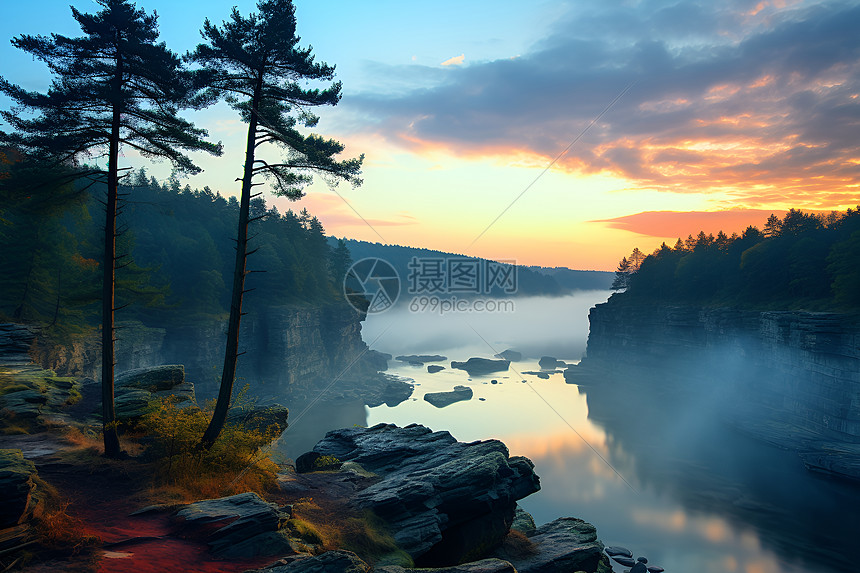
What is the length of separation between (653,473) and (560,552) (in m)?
41.3

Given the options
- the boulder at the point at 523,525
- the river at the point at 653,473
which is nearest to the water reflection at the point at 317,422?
the river at the point at 653,473

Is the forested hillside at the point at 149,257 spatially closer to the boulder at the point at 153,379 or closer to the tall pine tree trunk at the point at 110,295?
the tall pine tree trunk at the point at 110,295

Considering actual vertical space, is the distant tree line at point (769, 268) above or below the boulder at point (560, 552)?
above

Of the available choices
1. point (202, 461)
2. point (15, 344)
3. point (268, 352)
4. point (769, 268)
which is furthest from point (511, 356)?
point (202, 461)

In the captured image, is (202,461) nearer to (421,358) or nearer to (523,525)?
(523,525)

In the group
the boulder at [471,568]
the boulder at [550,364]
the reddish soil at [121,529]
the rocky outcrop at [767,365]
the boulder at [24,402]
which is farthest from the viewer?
the boulder at [550,364]

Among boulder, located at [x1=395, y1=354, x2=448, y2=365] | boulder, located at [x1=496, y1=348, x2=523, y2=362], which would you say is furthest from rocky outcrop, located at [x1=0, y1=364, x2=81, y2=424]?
boulder, located at [x1=496, y1=348, x2=523, y2=362]

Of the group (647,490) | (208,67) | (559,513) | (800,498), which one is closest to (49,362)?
(208,67)

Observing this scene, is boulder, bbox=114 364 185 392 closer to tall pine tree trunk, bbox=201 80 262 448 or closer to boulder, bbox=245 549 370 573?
tall pine tree trunk, bbox=201 80 262 448

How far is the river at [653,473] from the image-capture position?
36094 millimetres

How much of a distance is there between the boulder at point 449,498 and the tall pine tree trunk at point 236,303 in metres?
5.34

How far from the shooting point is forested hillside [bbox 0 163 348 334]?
A: 30.8 metres

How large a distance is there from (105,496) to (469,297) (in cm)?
17093

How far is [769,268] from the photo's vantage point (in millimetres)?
70375
